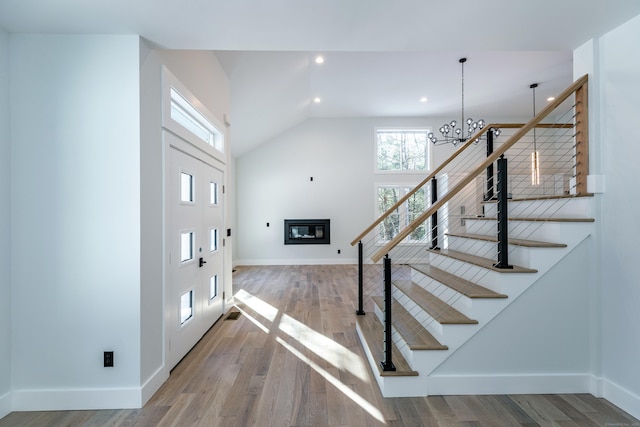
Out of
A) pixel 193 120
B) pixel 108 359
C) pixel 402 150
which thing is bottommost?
pixel 108 359

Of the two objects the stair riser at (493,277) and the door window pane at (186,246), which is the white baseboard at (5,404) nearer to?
the door window pane at (186,246)

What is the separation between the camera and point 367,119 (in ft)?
24.8

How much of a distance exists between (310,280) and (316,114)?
4.15m

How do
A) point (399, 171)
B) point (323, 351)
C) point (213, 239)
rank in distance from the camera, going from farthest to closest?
point (399, 171)
point (213, 239)
point (323, 351)

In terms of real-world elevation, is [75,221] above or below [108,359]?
above

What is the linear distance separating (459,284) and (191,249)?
2429 mm

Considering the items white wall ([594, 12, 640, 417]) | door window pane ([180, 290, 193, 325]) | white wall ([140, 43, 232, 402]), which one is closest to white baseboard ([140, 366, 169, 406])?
white wall ([140, 43, 232, 402])

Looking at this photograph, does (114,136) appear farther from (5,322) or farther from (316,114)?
(316,114)

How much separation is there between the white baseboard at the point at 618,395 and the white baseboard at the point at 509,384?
0.05m

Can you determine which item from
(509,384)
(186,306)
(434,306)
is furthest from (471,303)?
(186,306)

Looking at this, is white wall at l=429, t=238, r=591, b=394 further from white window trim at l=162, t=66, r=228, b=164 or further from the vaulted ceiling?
white window trim at l=162, t=66, r=228, b=164

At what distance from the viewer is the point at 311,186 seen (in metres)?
7.52

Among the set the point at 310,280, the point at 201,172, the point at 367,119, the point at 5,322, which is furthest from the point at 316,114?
the point at 5,322

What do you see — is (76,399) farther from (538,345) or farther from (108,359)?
(538,345)
